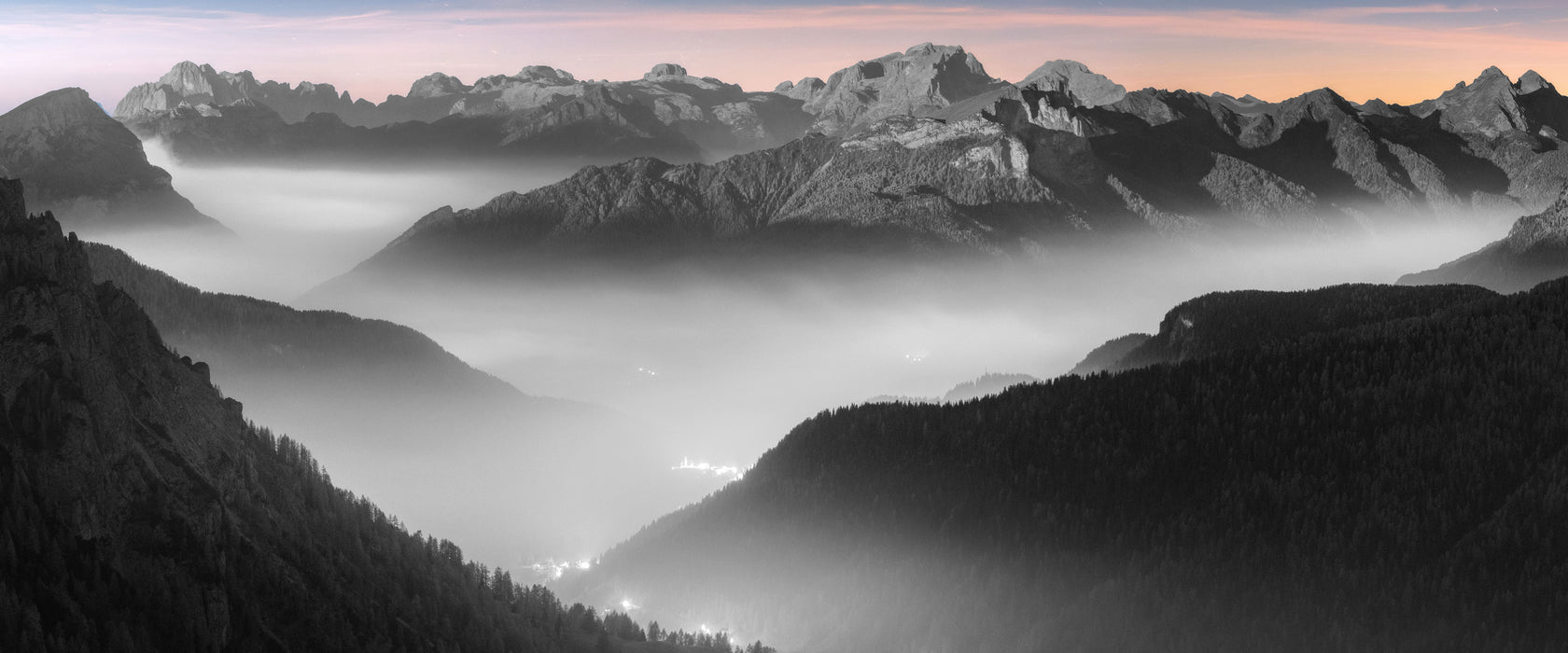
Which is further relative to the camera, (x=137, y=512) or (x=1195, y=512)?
(x=1195, y=512)

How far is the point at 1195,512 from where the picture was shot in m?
155

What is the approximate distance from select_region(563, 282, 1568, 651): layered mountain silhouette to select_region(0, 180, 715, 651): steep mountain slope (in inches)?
3176

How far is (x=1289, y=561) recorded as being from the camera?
140500 millimetres

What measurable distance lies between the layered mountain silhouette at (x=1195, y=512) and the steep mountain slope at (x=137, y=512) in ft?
265

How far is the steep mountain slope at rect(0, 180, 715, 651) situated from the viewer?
61688 millimetres

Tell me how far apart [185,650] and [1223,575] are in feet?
367

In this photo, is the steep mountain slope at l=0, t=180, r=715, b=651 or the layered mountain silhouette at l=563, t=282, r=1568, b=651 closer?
the steep mountain slope at l=0, t=180, r=715, b=651

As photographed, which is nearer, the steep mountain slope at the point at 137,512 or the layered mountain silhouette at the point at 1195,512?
the steep mountain slope at the point at 137,512

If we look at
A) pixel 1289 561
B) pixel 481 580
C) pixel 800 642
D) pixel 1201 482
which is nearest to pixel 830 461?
pixel 800 642

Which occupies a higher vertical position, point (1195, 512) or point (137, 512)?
point (137, 512)

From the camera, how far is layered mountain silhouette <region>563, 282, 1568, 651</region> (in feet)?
435

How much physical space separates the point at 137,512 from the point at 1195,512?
406 ft

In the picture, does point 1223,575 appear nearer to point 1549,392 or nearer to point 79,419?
point 1549,392

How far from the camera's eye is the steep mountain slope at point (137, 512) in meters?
61.7
